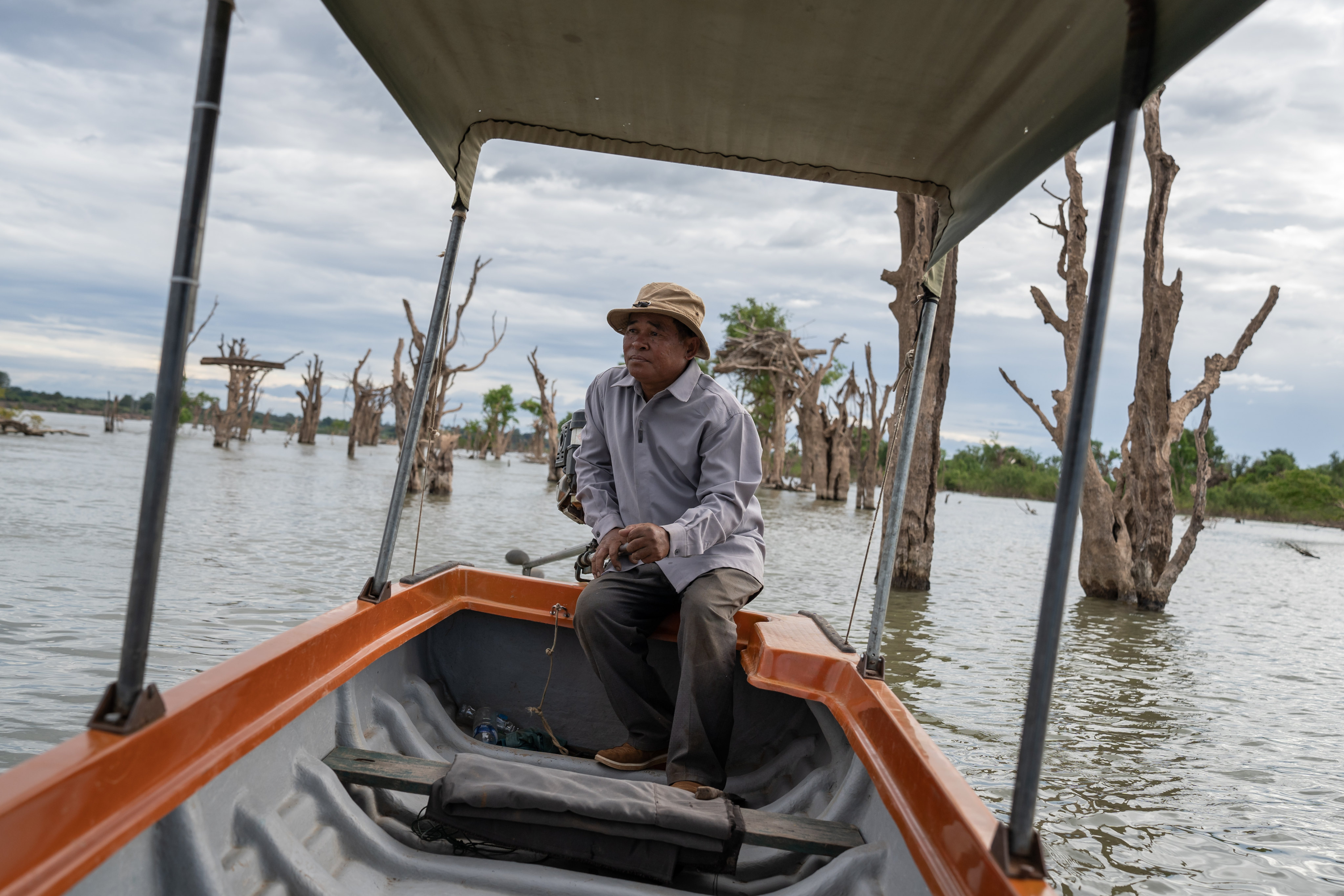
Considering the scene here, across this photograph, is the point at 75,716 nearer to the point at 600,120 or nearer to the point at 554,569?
the point at 600,120

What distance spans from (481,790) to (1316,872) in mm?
2852

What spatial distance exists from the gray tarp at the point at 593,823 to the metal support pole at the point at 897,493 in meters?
0.60

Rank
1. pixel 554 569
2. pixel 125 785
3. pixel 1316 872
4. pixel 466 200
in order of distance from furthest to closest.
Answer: pixel 554 569, pixel 1316 872, pixel 466 200, pixel 125 785

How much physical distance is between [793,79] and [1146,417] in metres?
8.22

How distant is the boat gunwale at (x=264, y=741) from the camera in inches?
40.8

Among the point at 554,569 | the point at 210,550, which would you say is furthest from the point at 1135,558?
the point at 210,550

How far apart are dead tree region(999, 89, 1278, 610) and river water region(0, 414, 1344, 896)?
1.66ft

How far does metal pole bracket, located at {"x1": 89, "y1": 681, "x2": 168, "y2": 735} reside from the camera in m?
1.21

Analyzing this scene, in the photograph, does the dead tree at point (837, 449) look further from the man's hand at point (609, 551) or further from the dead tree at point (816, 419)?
the man's hand at point (609, 551)

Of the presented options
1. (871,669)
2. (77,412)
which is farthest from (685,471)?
(77,412)

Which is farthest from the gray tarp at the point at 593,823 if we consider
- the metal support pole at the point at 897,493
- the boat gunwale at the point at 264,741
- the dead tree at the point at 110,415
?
the dead tree at the point at 110,415

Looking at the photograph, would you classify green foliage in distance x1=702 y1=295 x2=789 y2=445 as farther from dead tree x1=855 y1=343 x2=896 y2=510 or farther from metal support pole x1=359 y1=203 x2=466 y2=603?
metal support pole x1=359 y1=203 x2=466 y2=603

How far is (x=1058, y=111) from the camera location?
1681 mm

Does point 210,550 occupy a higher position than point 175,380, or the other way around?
point 175,380
